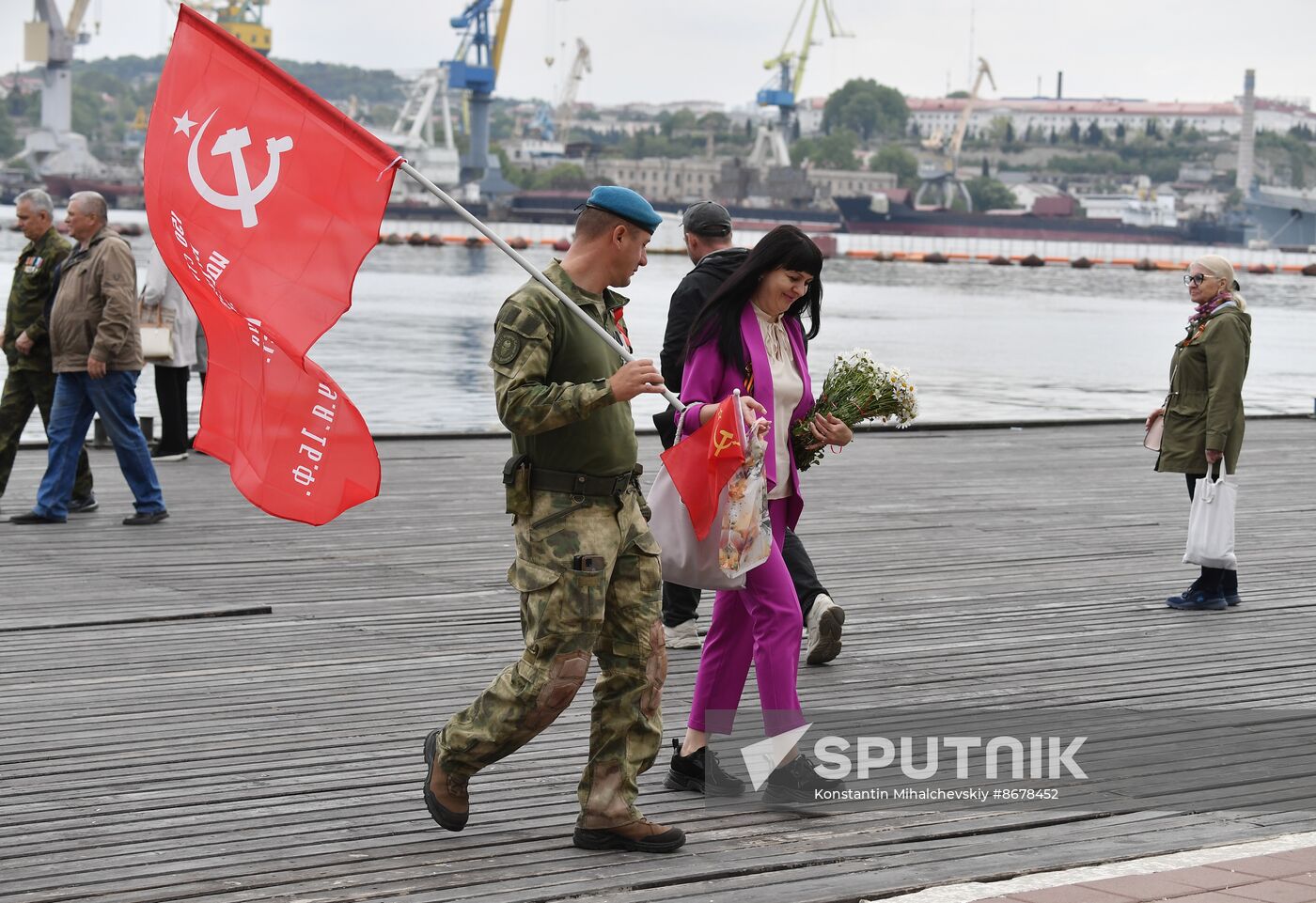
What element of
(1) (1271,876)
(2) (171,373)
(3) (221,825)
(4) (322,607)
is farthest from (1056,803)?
(2) (171,373)

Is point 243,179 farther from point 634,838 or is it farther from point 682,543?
point 634,838

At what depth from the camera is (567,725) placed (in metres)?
5.50

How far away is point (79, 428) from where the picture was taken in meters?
9.02

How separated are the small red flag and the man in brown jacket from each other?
5125 millimetres

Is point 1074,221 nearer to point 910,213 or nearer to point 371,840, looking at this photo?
point 910,213

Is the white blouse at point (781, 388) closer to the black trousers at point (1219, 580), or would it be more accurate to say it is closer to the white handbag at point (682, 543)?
the white handbag at point (682, 543)

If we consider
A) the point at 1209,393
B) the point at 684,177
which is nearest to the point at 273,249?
the point at 1209,393

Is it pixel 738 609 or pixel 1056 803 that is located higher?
pixel 738 609

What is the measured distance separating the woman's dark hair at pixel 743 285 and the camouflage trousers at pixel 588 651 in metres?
0.62

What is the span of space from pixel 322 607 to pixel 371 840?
299 centimetres

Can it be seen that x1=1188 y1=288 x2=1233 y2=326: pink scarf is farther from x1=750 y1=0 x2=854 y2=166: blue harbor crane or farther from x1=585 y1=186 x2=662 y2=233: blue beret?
x1=750 y1=0 x2=854 y2=166: blue harbor crane

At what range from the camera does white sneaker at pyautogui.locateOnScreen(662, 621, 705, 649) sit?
6.62 m

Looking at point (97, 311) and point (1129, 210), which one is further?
point (1129, 210)

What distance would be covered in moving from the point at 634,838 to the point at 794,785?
2.14 ft
